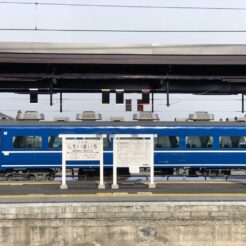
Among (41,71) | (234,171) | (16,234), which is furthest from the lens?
(234,171)

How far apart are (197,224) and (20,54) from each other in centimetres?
712

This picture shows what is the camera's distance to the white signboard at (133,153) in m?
12.4

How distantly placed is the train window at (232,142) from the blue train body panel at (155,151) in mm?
144

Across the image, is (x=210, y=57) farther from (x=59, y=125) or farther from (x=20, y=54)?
(x=59, y=125)

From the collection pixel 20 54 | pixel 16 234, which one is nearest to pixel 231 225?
pixel 16 234

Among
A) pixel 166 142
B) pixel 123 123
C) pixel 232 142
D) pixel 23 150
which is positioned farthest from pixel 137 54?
pixel 232 142

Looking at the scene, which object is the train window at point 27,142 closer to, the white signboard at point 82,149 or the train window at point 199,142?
the white signboard at point 82,149

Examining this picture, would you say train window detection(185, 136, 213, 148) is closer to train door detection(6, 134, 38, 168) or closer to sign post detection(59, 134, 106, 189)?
train door detection(6, 134, 38, 168)

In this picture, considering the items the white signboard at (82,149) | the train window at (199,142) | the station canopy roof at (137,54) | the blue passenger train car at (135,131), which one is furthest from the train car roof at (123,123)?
the station canopy roof at (137,54)

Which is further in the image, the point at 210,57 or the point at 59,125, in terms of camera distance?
the point at 59,125

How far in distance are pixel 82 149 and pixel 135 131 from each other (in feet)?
23.8

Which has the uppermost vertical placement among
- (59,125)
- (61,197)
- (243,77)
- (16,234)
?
(243,77)

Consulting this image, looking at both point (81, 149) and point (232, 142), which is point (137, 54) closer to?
point (81, 149)

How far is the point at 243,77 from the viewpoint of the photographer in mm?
13922
